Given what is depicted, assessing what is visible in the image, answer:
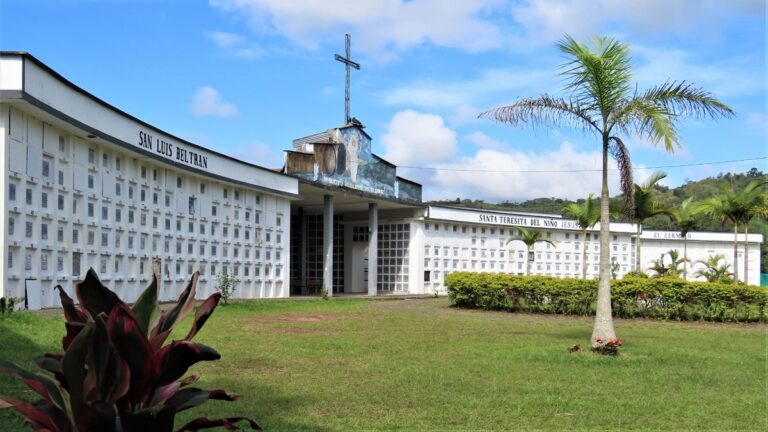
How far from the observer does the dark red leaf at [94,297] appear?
8.45 feet

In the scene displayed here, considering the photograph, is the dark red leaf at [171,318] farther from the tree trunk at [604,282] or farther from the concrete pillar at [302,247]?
the concrete pillar at [302,247]

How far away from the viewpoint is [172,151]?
59.4 ft

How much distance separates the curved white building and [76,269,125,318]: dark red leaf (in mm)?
10480

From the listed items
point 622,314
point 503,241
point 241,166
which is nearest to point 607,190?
point 622,314

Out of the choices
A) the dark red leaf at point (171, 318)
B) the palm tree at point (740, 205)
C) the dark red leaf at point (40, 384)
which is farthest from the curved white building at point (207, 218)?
the palm tree at point (740, 205)

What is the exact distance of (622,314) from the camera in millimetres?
18266

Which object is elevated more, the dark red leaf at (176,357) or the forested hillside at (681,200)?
the forested hillside at (681,200)

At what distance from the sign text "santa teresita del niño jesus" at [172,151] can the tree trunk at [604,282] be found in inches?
424

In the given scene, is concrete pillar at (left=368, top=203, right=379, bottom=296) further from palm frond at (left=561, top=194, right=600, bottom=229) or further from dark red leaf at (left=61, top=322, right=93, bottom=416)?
dark red leaf at (left=61, top=322, right=93, bottom=416)

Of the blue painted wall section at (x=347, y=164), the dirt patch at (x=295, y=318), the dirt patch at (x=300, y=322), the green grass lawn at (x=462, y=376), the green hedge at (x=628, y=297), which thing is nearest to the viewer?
the green grass lawn at (x=462, y=376)

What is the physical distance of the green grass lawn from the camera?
5.91 m

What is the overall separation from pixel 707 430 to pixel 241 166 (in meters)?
17.8

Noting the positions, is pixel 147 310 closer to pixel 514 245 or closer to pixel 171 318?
pixel 171 318

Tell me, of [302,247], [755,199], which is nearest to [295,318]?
[302,247]
